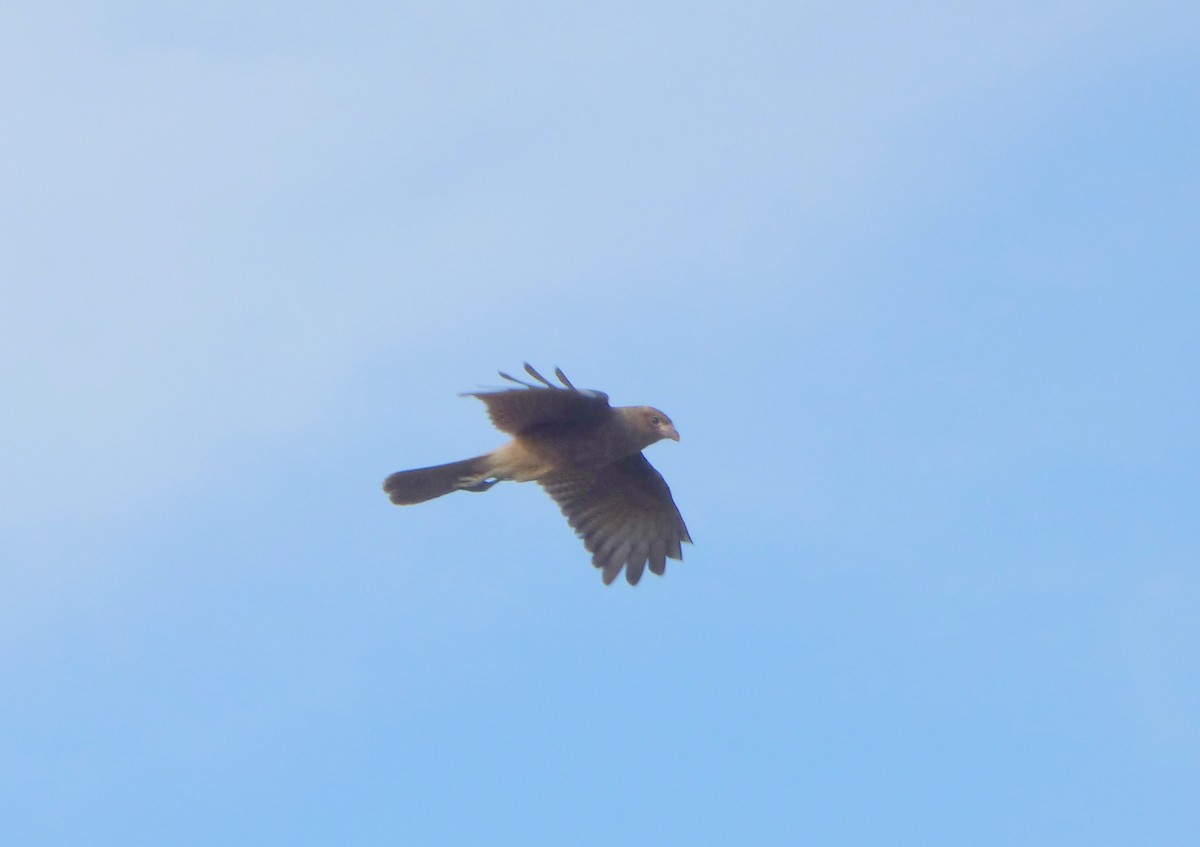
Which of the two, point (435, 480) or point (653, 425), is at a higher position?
point (653, 425)

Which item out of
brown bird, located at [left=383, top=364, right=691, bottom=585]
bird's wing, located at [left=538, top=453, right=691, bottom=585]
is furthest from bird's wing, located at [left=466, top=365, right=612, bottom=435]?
bird's wing, located at [left=538, top=453, right=691, bottom=585]

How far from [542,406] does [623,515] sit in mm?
1647

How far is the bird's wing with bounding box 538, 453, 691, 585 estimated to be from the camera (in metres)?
12.0

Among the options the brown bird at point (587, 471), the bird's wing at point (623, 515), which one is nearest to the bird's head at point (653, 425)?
the brown bird at point (587, 471)

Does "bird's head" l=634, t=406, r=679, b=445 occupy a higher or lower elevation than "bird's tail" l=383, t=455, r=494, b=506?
higher

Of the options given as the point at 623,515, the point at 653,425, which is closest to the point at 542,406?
the point at 653,425

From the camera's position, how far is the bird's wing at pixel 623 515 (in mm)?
12047

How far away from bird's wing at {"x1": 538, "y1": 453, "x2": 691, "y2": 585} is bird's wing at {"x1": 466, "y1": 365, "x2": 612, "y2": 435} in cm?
102

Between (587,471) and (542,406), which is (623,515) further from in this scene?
(542,406)

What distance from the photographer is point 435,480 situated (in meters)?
11.4

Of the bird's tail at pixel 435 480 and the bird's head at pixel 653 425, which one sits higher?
the bird's head at pixel 653 425

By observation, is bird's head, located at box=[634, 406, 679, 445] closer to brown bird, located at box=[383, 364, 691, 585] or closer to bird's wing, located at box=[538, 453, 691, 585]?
brown bird, located at box=[383, 364, 691, 585]

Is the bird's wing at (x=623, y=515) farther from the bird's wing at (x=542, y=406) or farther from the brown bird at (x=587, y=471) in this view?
the bird's wing at (x=542, y=406)

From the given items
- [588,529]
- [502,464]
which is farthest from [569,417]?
[588,529]
